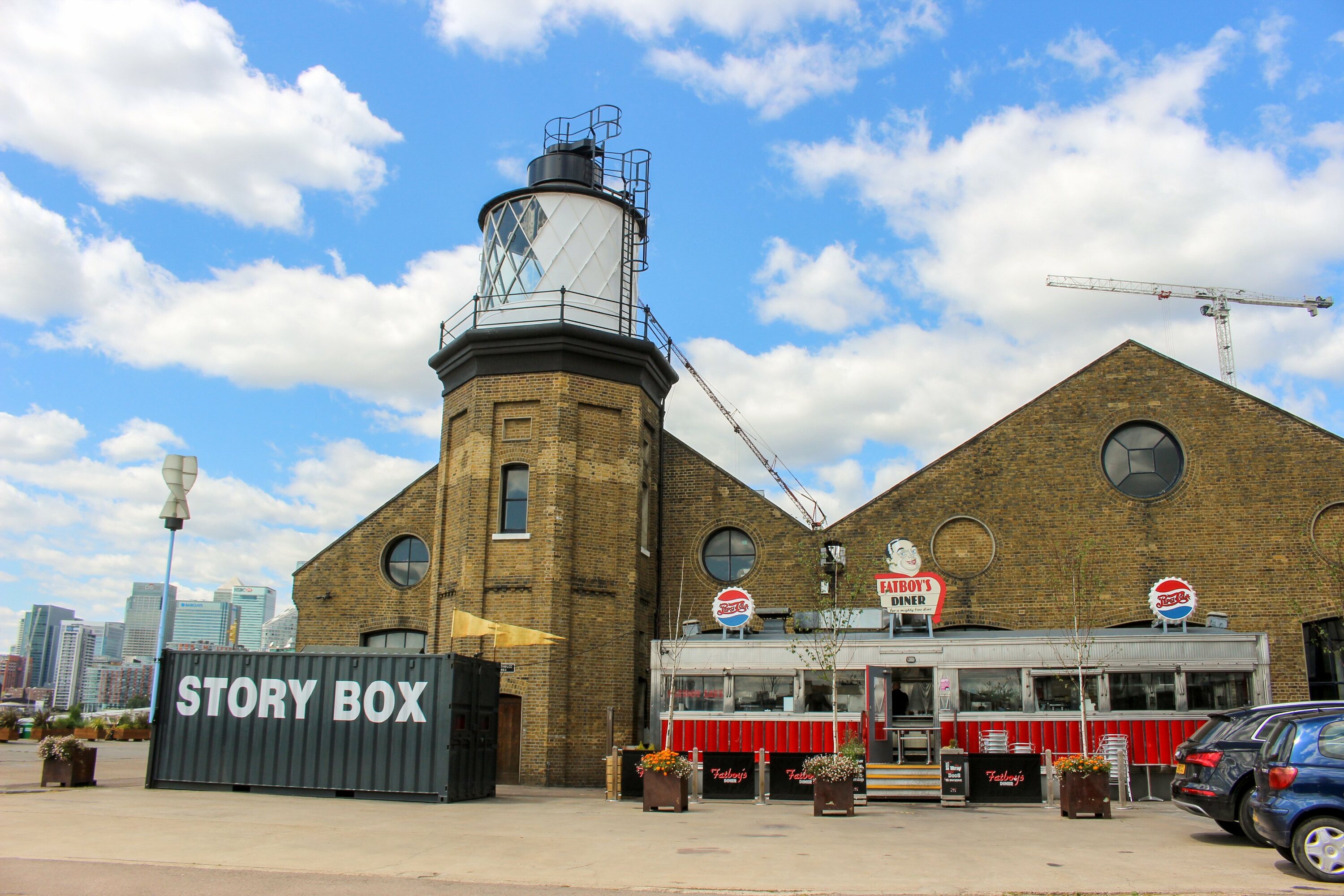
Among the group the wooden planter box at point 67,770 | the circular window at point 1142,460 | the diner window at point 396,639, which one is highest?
the circular window at point 1142,460

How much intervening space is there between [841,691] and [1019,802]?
14.6ft

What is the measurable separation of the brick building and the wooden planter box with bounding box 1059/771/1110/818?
827 centimetres

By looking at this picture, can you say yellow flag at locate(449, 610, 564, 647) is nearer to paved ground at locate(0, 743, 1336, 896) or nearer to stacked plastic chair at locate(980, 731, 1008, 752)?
paved ground at locate(0, 743, 1336, 896)

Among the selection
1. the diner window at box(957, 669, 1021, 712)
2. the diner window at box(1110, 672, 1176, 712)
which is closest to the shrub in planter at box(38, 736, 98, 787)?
the diner window at box(957, 669, 1021, 712)

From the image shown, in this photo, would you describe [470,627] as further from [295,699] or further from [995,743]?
[995,743]

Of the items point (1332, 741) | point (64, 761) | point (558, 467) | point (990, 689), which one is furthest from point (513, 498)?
point (1332, 741)

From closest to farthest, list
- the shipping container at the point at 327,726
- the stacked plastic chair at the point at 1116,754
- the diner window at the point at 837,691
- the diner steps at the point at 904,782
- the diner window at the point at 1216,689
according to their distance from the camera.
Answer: the shipping container at the point at 327,726 → the diner steps at the point at 904,782 → the stacked plastic chair at the point at 1116,754 → the diner window at the point at 1216,689 → the diner window at the point at 837,691

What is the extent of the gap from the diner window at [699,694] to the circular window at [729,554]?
15.2 ft

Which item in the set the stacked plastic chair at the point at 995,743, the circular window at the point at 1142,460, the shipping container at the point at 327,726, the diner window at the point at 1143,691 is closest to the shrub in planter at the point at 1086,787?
the stacked plastic chair at the point at 995,743

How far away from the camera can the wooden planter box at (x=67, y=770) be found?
18.4 m

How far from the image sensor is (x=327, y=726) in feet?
59.2

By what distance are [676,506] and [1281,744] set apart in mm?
17266

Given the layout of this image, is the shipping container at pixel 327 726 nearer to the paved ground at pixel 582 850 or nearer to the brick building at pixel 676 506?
the paved ground at pixel 582 850

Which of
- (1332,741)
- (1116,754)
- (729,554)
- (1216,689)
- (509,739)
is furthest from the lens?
(729,554)
